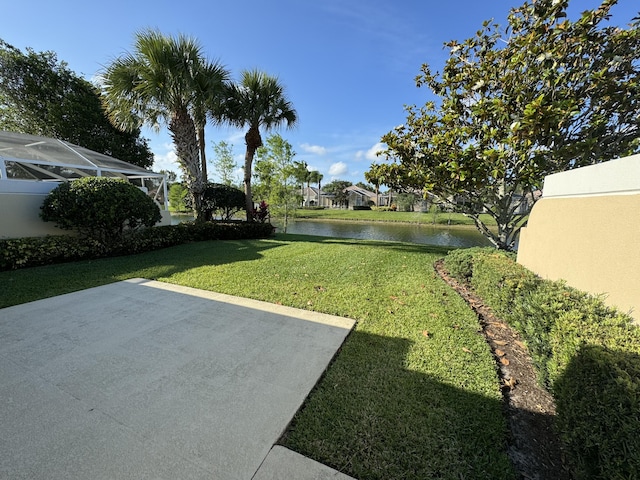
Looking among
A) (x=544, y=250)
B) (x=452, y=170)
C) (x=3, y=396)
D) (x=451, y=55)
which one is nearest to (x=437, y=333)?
(x=544, y=250)

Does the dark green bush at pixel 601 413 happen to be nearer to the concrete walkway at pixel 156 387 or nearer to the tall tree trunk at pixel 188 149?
the concrete walkway at pixel 156 387

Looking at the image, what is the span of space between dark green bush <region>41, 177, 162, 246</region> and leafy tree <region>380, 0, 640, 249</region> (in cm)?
693

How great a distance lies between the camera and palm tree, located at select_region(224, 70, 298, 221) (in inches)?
410

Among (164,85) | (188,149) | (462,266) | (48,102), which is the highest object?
(48,102)

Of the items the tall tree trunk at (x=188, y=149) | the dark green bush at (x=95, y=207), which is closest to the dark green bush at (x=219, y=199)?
the tall tree trunk at (x=188, y=149)

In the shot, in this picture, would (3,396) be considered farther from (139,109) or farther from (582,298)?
(139,109)

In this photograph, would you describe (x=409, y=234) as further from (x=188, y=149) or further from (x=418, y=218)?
(x=188, y=149)

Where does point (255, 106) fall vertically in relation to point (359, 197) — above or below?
above

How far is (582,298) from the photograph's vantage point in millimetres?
2277

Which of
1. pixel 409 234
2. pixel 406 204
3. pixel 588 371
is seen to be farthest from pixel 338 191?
pixel 588 371

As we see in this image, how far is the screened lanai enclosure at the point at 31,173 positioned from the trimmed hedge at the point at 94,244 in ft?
3.00

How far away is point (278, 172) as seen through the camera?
14352 mm

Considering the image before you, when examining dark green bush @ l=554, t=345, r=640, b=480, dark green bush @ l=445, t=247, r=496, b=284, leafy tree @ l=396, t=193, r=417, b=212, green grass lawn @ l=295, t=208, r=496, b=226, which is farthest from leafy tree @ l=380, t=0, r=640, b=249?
leafy tree @ l=396, t=193, r=417, b=212

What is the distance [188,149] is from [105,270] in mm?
5386
